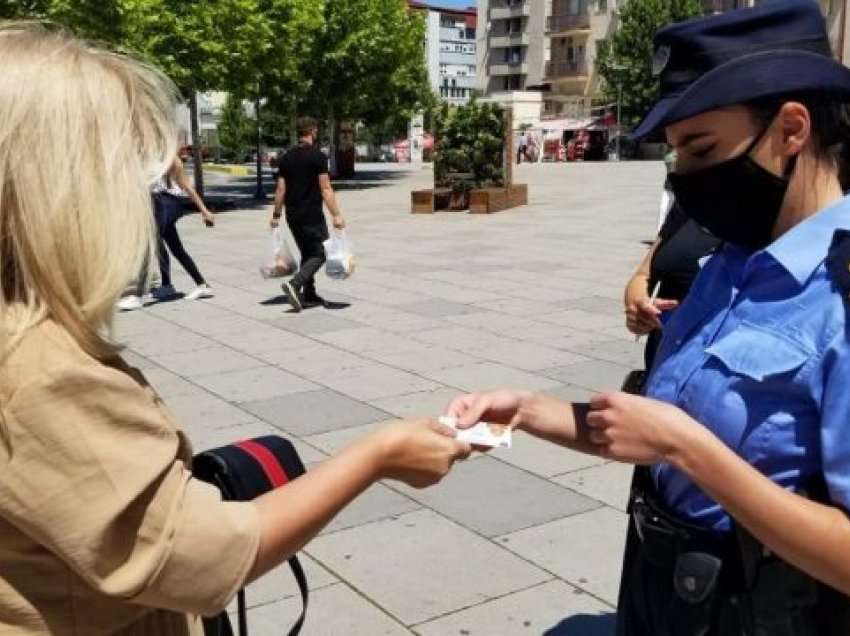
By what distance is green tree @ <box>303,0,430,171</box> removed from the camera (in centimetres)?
2772

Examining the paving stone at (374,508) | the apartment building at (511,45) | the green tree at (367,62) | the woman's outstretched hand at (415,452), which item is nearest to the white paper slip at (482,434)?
the woman's outstretched hand at (415,452)

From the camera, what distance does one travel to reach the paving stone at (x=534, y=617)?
3193 millimetres

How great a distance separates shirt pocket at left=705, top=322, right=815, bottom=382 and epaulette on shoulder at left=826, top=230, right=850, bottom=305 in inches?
4.1

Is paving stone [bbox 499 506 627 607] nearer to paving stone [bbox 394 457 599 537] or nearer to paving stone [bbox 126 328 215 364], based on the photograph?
paving stone [bbox 394 457 599 537]

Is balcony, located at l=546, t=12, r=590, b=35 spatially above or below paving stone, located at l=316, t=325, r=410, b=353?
above

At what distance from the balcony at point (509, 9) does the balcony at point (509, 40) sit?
4.67 feet

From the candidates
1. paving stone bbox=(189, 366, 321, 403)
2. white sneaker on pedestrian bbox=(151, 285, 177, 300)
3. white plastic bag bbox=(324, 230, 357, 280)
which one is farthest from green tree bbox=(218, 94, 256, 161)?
paving stone bbox=(189, 366, 321, 403)

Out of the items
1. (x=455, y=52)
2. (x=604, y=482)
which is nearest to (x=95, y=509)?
(x=604, y=482)

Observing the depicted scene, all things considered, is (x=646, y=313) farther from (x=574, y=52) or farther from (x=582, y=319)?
(x=574, y=52)

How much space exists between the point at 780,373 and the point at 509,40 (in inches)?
3005

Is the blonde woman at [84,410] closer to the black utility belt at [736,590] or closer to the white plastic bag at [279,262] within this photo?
the black utility belt at [736,590]

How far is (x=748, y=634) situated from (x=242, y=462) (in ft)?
2.90

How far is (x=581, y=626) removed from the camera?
3230mm

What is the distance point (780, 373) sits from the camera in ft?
4.65
